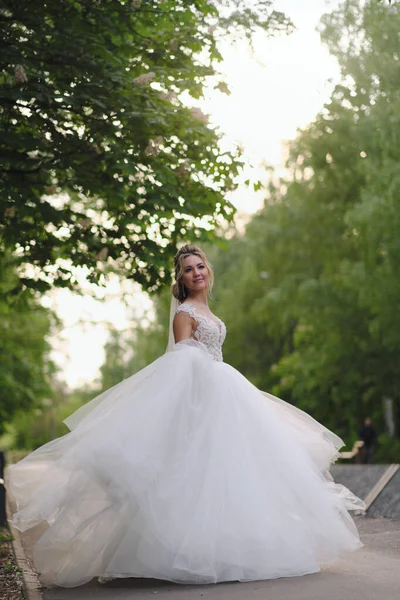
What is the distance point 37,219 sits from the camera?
13.4 metres

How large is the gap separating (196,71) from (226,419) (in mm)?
6759

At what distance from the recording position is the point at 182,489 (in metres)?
7.64

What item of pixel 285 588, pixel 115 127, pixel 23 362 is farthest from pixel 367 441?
pixel 285 588

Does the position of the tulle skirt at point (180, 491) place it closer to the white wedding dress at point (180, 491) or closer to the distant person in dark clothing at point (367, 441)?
the white wedding dress at point (180, 491)

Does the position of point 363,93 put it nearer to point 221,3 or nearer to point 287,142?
point 287,142

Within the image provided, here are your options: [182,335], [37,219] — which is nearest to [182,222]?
[37,219]

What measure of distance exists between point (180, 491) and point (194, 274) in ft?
6.98

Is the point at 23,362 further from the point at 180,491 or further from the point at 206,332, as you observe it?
the point at 180,491

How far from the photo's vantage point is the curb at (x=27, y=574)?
770cm

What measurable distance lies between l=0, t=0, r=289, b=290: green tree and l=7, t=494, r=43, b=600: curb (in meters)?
3.96

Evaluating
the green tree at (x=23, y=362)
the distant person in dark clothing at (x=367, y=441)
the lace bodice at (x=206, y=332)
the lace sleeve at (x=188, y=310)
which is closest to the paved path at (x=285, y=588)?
the lace bodice at (x=206, y=332)

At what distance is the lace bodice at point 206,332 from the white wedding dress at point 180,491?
0.26m

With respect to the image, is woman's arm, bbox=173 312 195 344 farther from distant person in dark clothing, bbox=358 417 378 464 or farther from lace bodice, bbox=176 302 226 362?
distant person in dark clothing, bbox=358 417 378 464

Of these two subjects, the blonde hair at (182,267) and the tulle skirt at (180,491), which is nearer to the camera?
the tulle skirt at (180,491)
